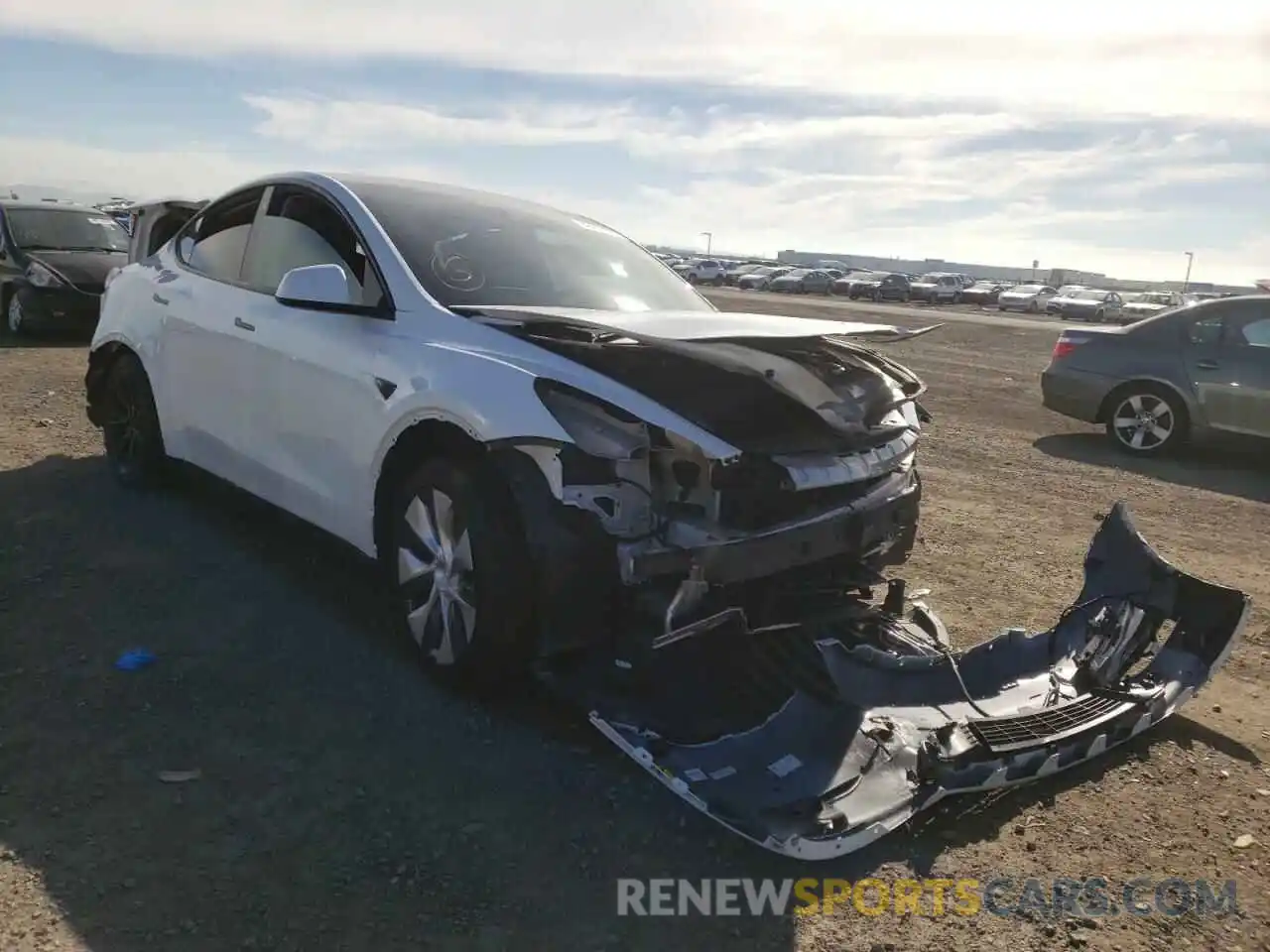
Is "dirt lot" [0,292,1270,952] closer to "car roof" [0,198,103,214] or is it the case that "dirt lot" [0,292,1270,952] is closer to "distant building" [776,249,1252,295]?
"car roof" [0,198,103,214]

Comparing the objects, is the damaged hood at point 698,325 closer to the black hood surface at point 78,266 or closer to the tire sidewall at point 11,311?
the black hood surface at point 78,266

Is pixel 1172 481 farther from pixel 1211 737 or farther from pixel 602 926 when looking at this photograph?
pixel 602 926

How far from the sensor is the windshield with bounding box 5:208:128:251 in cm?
1283

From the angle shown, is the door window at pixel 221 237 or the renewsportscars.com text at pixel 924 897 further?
the door window at pixel 221 237

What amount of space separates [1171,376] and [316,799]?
28.6 ft

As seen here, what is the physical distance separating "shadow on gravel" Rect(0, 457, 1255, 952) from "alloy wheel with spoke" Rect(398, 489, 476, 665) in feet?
0.79

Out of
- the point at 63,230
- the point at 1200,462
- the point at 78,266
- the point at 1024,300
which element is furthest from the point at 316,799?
the point at 1024,300

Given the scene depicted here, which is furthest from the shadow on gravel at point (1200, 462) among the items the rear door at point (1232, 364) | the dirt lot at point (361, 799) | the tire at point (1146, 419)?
the dirt lot at point (361, 799)

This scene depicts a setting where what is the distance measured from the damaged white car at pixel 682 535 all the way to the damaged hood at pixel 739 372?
1 centimetres

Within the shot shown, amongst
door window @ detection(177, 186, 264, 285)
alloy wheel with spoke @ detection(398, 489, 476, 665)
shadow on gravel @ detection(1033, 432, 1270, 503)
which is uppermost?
door window @ detection(177, 186, 264, 285)

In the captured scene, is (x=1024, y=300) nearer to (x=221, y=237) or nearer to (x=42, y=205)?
(x=42, y=205)

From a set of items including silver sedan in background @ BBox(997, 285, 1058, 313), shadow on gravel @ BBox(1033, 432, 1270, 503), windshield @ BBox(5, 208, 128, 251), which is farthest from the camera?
silver sedan in background @ BBox(997, 285, 1058, 313)

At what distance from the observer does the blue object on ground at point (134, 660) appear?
385cm

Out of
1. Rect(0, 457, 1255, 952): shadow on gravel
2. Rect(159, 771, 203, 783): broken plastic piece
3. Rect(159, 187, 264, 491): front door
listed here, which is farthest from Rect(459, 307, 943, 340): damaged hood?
Rect(159, 771, 203, 783): broken plastic piece
